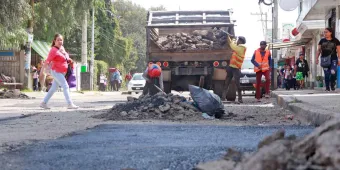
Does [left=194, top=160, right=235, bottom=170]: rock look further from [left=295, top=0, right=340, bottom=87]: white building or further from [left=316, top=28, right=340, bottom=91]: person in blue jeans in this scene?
[left=295, top=0, right=340, bottom=87]: white building

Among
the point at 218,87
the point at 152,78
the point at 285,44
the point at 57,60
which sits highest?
the point at 285,44

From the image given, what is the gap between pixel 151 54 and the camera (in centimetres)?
1515

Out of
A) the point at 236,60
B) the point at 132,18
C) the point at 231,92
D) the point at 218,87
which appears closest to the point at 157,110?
the point at 236,60

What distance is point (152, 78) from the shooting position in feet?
44.7

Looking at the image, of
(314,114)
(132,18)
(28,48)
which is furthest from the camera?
(132,18)

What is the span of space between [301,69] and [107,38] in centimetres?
3477

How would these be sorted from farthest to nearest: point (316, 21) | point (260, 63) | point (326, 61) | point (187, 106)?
1. point (316, 21)
2. point (260, 63)
3. point (326, 61)
4. point (187, 106)

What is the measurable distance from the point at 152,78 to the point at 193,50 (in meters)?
1.89

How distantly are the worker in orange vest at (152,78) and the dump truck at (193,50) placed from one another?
2.34ft

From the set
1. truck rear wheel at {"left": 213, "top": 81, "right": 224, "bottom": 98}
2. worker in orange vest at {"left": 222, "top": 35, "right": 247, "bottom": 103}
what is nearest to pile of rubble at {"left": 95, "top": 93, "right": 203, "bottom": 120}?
worker in orange vest at {"left": 222, "top": 35, "right": 247, "bottom": 103}

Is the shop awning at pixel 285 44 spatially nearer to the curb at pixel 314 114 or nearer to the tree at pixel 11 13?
the tree at pixel 11 13

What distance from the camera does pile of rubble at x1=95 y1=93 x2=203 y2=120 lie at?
8859mm

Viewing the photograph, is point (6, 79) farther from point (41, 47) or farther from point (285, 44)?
point (285, 44)

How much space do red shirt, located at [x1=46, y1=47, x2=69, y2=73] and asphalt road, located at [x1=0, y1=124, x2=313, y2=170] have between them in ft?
18.0
